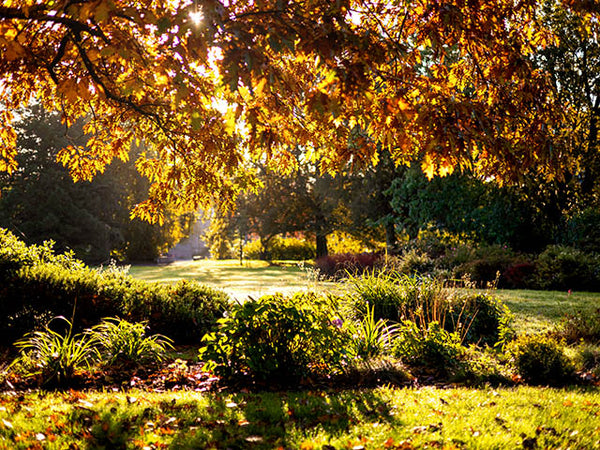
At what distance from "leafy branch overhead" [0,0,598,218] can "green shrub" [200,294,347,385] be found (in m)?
1.83

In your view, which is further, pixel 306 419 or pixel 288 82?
pixel 288 82

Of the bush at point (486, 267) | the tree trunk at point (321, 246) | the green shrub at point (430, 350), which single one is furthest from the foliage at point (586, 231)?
the tree trunk at point (321, 246)

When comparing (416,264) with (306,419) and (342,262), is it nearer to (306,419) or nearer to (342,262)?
(342,262)

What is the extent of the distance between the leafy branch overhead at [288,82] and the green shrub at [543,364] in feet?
7.54

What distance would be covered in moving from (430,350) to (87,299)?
17.7 feet

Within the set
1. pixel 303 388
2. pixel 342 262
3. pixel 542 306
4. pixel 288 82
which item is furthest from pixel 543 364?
pixel 342 262

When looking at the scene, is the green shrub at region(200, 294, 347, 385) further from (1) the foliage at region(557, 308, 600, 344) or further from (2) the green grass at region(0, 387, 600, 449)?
(1) the foliage at region(557, 308, 600, 344)

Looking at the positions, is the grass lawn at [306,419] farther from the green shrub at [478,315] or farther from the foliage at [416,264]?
the foliage at [416,264]

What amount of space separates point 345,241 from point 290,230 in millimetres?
4985

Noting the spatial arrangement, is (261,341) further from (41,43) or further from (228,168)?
(41,43)

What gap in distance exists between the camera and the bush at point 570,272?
14102mm

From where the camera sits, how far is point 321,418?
13.4 ft

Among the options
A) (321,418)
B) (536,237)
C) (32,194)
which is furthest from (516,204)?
(32,194)

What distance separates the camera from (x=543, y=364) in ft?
19.0
